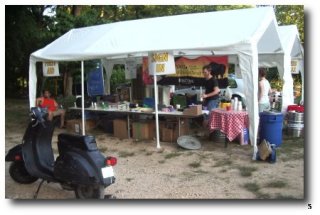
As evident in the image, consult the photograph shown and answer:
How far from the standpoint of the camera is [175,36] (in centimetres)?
807

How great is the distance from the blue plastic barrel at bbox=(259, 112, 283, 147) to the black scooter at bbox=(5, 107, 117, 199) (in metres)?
3.95

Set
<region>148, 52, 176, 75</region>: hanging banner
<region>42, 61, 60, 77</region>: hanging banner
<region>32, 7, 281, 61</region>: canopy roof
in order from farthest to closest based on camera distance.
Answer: <region>42, 61, 60, 77</region>: hanging banner → <region>148, 52, 176, 75</region>: hanging banner → <region>32, 7, 281, 61</region>: canopy roof

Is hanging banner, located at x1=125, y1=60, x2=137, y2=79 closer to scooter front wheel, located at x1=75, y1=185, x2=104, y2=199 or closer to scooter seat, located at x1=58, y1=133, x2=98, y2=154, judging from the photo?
scooter seat, located at x1=58, y1=133, x2=98, y2=154

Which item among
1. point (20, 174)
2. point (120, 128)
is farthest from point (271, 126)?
point (20, 174)

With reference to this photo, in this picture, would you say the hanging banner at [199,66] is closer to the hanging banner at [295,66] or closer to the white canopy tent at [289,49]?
the white canopy tent at [289,49]

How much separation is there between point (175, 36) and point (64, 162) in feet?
14.0

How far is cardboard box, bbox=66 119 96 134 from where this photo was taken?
10.0 metres

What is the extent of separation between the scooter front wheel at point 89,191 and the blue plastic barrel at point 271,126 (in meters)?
4.13

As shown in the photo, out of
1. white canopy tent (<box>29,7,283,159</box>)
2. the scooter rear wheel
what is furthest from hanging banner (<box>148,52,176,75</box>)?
the scooter rear wheel

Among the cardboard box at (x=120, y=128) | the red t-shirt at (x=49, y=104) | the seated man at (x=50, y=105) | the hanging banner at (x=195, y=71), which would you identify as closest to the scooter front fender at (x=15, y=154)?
the cardboard box at (x=120, y=128)

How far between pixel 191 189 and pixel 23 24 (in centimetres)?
1208

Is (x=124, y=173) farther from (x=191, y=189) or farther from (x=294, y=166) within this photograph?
(x=294, y=166)

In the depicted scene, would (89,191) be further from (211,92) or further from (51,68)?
(51,68)

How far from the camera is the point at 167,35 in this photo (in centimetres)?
826
